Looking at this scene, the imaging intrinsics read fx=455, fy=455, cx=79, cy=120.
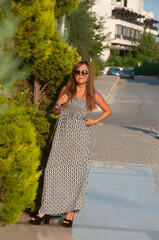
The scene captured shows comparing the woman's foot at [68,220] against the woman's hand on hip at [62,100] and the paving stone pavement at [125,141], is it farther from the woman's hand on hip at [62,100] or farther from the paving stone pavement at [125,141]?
the paving stone pavement at [125,141]

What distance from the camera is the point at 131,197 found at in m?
6.00

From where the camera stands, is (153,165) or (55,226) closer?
(55,226)

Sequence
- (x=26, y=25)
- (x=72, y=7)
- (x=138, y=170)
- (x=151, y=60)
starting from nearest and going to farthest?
(x=26, y=25), (x=72, y=7), (x=138, y=170), (x=151, y=60)

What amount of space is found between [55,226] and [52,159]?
72 centimetres

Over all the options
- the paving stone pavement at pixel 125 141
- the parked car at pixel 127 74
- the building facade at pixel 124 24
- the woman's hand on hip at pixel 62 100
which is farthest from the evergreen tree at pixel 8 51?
the building facade at pixel 124 24

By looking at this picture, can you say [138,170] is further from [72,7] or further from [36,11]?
[36,11]

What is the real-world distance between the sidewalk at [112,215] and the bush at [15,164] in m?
0.50

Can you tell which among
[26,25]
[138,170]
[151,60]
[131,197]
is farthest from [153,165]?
[151,60]

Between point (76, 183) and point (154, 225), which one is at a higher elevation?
point (76, 183)

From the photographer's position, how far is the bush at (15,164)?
12.3 feet

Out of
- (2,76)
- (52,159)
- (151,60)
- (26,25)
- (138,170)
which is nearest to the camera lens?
(2,76)

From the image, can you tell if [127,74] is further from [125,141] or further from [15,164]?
[15,164]

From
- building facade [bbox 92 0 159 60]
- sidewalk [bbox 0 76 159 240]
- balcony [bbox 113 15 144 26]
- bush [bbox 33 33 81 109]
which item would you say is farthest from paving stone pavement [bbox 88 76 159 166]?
balcony [bbox 113 15 144 26]

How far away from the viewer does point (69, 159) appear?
463cm
